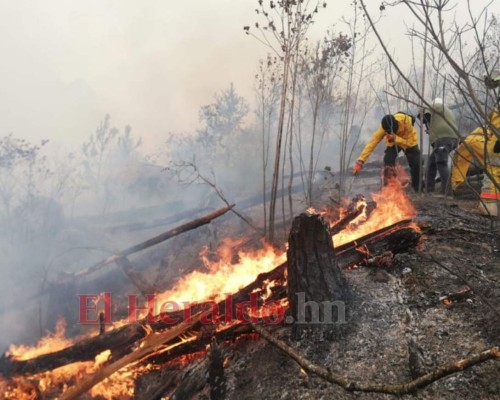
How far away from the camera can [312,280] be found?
3574 mm

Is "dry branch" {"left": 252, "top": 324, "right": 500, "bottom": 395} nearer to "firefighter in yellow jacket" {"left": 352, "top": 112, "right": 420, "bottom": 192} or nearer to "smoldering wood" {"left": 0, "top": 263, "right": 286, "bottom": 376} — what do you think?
"smoldering wood" {"left": 0, "top": 263, "right": 286, "bottom": 376}

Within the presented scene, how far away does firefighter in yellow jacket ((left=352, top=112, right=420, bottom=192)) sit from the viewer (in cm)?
725

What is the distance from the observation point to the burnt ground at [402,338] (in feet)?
9.41

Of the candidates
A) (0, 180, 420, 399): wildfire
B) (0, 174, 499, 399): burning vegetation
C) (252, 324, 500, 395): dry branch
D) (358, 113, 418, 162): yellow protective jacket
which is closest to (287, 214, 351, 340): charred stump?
(0, 174, 499, 399): burning vegetation

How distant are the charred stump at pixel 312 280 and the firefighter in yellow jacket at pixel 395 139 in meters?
3.92

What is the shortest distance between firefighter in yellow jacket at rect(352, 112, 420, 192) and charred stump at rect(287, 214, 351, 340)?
3.92 metres

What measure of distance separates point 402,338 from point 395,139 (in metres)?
5.04

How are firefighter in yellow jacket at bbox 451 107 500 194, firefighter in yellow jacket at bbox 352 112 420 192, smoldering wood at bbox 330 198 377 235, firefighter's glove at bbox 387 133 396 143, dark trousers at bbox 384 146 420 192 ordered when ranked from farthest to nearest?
dark trousers at bbox 384 146 420 192 → firefighter's glove at bbox 387 133 396 143 → firefighter in yellow jacket at bbox 352 112 420 192 → firefighter in yellow jacket at bbox 451 107 500 194 → smoldering wood at bbox 330 198 377 235

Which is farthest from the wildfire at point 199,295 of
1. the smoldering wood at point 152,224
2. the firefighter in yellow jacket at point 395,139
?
the smoldering wood at point 152,224

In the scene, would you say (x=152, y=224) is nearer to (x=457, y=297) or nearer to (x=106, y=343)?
(x=106, y=343)

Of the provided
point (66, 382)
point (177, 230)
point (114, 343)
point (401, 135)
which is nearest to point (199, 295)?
point (177, 230)

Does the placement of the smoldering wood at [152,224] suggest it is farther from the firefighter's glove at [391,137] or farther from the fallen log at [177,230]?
the firefighter's glove at [391,137]

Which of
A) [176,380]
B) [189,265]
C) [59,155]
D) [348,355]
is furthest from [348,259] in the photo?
[59,155]

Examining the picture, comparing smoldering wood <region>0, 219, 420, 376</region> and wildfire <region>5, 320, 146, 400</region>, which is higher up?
smoldering wood <region>0, 219, 420, 376</region>
